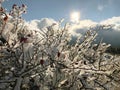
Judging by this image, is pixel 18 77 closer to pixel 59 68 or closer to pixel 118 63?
pixel 59 68

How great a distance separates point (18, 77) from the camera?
345cm

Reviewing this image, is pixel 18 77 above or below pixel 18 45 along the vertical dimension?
below

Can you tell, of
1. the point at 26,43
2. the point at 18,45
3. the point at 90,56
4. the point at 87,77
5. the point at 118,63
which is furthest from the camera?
the point at 90,56

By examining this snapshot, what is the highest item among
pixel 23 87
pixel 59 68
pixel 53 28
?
pixel 53 28

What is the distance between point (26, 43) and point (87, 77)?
1.30 meters

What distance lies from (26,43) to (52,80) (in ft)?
2.16

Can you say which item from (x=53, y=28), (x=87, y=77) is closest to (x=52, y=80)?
(x=87, y=77)

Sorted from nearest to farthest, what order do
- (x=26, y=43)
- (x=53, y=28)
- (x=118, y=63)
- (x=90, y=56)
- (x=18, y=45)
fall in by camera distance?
(x=26, y=43)
(x=18, y=45)
(x=53, y=28)
(x=118, y=63)
(x=90, y=56)

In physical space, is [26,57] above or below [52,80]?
above

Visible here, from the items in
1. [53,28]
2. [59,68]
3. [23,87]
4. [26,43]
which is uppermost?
[53,28]

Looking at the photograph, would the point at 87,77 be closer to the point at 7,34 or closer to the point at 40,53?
the point at 40,53

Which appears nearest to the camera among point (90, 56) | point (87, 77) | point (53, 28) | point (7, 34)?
point (7, 34)

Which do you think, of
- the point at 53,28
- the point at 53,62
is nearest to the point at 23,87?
the point at 53,62

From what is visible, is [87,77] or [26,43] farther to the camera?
[87,77]
